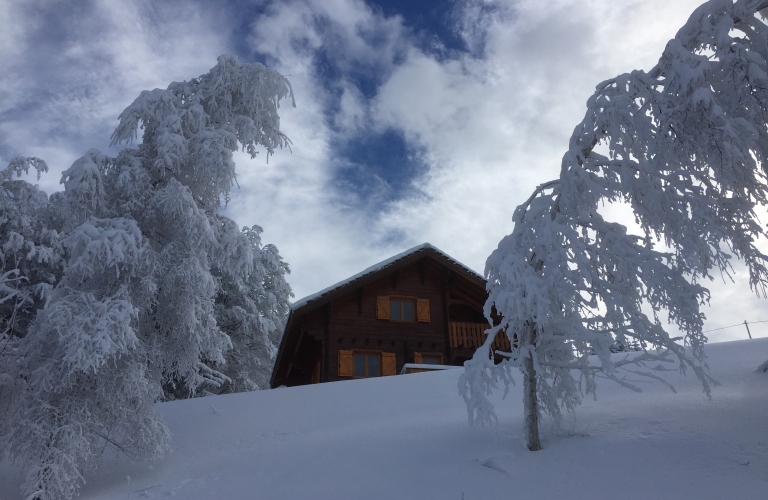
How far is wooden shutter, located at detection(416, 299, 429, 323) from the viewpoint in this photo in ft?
64.3

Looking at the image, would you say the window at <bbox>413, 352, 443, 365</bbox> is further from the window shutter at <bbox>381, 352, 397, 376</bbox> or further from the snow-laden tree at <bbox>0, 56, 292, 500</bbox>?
the snow-laden tree at <bbox>0, 56, 292, 500</bbox>

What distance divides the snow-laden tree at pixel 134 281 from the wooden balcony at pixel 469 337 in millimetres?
10269

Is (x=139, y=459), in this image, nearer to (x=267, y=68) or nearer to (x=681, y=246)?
(x=267, y=68)

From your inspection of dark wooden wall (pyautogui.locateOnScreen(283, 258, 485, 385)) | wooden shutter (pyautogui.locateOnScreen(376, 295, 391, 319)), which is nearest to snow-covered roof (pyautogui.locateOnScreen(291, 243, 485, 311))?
dark wooden wall (pyautogui.locateOnScreen(283, 258, 485, 385))

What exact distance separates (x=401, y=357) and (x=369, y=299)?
2395 millimetres

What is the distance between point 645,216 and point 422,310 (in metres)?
13.1

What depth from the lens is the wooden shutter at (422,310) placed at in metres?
19.6

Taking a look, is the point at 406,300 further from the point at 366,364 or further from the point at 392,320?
the point at 366,364

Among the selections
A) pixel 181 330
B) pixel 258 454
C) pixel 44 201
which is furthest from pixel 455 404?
pixel 44 201

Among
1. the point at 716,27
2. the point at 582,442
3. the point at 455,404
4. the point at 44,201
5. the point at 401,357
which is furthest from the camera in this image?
the point at 401,357

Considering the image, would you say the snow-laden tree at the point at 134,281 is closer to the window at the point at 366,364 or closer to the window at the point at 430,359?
the window at the point at 366,364

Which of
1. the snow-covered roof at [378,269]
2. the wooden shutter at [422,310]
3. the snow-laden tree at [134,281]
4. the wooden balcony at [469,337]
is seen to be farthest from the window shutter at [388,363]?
the snow-laden tree at [134,281]

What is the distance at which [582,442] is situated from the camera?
7012mm

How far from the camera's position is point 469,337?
65.4 feet
